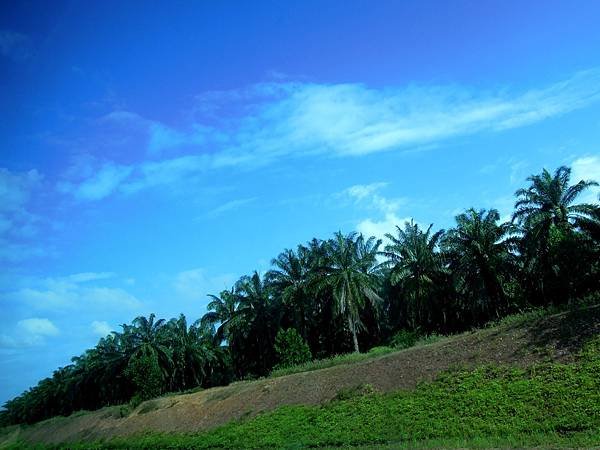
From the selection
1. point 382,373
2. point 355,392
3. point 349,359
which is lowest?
point 355,392

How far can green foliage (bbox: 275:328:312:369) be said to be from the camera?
4741 centimetres

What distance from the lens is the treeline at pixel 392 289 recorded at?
42375 millimetres

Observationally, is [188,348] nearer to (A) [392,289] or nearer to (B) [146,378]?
(B) [146,378]

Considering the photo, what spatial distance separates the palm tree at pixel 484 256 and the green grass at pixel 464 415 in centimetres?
2299

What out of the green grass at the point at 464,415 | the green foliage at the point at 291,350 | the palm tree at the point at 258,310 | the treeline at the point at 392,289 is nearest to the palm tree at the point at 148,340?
the treeline at the point at 392,289

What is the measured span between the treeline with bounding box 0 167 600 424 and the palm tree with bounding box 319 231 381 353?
0.12 m

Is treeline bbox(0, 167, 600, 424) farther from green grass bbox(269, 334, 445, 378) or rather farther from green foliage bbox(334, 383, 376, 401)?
green foliage bbox(334, 383, 376, 401)

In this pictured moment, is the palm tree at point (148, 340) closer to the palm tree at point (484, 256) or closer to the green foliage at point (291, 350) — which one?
the green foliage at point (291, 350)

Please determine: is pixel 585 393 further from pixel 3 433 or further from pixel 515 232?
pixel 3 433

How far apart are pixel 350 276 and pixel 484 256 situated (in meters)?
13.5

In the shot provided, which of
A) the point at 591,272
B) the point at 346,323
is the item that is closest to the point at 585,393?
the point at 591,272

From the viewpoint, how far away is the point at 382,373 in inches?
1212

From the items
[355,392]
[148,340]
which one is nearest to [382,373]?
[355,392]

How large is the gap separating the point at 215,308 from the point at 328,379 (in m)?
32.7
